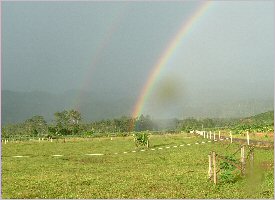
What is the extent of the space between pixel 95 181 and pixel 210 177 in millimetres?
6090

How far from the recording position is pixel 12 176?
25.7m

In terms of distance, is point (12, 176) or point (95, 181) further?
point (12, 176)

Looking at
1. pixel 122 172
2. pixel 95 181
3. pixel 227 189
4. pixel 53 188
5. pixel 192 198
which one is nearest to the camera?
pixel 192 198

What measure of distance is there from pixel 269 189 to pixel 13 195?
37.4ft

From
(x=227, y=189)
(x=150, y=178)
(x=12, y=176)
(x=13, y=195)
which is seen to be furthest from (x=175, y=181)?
(x=12, y=176)

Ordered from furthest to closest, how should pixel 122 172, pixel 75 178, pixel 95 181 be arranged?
pixel 122 172
pixel 75 178
pixel 95 181

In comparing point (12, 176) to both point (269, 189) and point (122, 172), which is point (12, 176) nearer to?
point (122, 172)

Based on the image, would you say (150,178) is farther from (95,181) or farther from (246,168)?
Answer: (246,168)

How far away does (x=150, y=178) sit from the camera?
869 inches

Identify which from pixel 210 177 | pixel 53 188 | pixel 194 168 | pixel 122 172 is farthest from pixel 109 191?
pixel 194 168

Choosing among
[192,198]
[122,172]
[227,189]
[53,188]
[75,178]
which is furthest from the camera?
[122,172]

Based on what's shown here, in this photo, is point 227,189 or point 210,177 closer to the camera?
point 227,189

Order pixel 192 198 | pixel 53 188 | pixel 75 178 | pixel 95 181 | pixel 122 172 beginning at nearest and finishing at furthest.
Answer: pixel 192 198
pixel 53 188
pixel 95 181
pixel 75 178
pixel 122 172

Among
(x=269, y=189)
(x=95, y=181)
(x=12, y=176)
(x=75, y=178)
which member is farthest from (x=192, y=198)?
(x=12, y=176)
